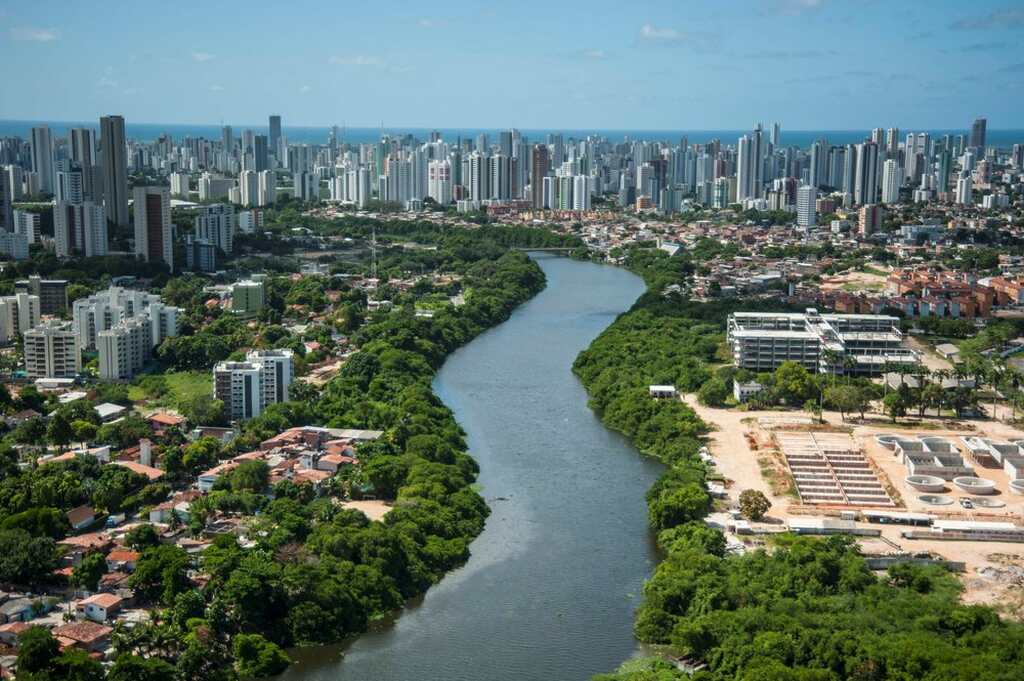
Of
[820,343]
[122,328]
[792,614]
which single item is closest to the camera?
[792,614]

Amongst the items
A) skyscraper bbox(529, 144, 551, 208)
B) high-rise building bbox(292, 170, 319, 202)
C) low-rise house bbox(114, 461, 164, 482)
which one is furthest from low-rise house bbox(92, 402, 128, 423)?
skyscraper bbox(529, 144, 551, 208)

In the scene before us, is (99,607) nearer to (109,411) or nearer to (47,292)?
(109,411)

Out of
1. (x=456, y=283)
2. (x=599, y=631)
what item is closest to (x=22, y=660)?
(x=599, y=631)

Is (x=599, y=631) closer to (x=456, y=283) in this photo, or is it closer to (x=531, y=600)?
(x=531, y=600)

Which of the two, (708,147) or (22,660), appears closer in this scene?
(22,660)

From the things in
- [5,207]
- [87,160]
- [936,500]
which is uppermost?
[87,160]

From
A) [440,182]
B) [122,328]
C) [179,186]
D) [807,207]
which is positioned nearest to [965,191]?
[807,207]

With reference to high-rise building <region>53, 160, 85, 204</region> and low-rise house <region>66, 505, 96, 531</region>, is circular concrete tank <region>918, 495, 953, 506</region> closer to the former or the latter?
low-rise house <region>66, 505, 96, 531</region>
